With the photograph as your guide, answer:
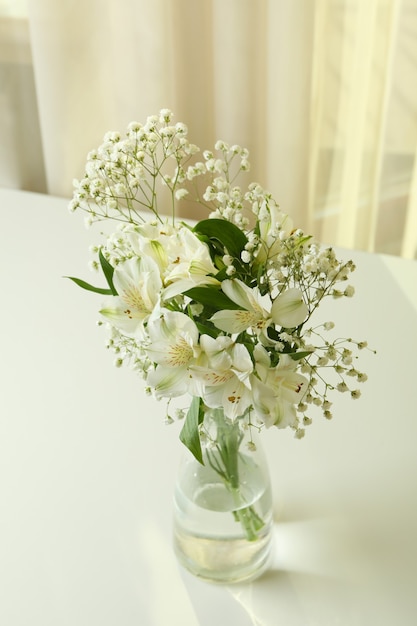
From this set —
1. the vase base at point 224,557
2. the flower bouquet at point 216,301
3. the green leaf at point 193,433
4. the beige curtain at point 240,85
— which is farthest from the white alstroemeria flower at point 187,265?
the beige curtain at point 240,85

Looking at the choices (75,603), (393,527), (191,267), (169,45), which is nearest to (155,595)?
(75,603)

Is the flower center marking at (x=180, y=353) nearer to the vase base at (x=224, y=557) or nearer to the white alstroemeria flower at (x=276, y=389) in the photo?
the white alstroemeria flower at (x=276, y=389)

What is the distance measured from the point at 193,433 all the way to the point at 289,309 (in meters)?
0.13

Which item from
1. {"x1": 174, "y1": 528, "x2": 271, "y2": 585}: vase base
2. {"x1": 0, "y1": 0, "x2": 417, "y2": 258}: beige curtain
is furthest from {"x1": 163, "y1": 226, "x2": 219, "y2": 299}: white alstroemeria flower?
{"x1": 0, "y1": 0, "x2": 417, "y2": 258}: beige curtain

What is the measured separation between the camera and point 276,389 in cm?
60

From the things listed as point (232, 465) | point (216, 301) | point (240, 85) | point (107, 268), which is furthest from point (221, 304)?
point (240, 85)

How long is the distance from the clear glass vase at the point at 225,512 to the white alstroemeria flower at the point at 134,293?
184mm

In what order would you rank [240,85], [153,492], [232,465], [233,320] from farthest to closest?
[240,85], [153,492], [232,465], [233,320]

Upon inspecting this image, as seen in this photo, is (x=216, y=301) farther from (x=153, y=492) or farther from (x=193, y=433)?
(x=153, y=492)

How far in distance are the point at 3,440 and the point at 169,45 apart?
0.84 meters

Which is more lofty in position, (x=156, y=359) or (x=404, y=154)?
(x=156, y=359)

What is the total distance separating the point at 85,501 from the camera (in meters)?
0.87

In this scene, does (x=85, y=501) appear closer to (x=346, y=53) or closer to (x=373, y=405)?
(x=373, y=405)

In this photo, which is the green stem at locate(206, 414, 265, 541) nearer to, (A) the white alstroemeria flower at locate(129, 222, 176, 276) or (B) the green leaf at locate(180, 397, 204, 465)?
(B) the green leaf at locate(180, 397, 204, 465)
